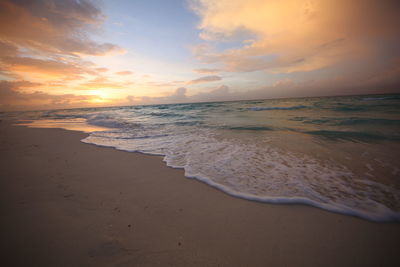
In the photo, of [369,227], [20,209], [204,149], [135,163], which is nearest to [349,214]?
[369,227]

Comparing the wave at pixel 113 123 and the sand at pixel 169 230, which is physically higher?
the wave at pixel 113 123

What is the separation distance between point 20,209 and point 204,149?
13.2 feet

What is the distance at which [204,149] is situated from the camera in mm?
5035

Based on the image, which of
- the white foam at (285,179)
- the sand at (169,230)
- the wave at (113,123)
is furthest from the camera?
the wave at (113,123)

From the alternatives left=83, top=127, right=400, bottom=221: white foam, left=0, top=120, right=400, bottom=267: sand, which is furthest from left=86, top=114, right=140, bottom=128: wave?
left=0, top=120, right=400, bottom=267: sand

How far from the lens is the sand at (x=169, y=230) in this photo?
1488 millimetres

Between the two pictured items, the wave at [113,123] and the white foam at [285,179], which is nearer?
the white foam at [285,179]

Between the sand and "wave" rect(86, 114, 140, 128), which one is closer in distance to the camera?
the sand

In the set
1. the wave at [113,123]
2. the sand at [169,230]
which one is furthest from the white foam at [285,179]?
the wave at [113,123]

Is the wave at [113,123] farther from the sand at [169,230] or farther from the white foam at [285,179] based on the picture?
the sand at [169,230]

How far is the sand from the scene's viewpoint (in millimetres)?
1488

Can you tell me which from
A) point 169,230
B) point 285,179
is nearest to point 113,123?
point 169,230

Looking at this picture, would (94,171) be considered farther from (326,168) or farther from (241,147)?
(326,168)

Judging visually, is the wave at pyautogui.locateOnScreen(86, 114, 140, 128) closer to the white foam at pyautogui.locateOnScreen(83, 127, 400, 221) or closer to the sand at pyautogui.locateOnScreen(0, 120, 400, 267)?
the white foam at pyautogui.locateOnScreen(83, 127, 400, 221)
